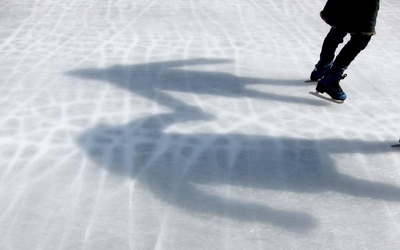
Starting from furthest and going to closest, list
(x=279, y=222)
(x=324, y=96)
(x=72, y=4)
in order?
→ (x=72, y=4) < (x=324, y=96) < (x=279, y=222)

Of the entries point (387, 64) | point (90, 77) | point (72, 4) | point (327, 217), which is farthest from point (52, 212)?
point (72, 4)

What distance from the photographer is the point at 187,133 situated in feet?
6.73

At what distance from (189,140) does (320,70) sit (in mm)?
922

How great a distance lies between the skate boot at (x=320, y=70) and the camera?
2.51 metres

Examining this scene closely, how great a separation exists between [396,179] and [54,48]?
201 cm

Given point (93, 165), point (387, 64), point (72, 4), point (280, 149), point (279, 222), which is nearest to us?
point (279, 222)

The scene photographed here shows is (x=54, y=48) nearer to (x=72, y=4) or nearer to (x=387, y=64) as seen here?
(x=72, y=4)

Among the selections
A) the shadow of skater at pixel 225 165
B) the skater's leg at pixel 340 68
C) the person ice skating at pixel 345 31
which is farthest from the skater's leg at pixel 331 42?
the shadow of skater at pixel 225 165

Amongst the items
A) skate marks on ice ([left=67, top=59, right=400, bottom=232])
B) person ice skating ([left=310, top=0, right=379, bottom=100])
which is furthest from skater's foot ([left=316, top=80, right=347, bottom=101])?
skate marks on ice ([left=67, top=59, right=400, bottom=232])

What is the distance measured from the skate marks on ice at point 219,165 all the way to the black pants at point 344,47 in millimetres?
446

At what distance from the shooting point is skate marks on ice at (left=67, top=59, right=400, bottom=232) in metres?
1.62

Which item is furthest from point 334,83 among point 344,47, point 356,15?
point 356,15

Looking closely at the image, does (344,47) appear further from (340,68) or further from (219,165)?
(219,165)

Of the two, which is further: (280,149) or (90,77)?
(90,77)
